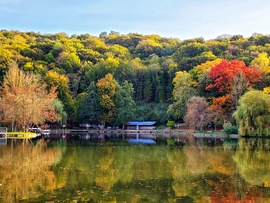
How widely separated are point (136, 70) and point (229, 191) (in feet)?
219

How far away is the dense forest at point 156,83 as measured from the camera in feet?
163

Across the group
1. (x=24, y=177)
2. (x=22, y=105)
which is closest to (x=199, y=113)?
(x=22, y=105)

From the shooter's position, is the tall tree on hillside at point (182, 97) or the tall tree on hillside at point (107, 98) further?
the tall tree on hillside at point (107, 98)

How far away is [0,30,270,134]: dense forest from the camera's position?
4981cm

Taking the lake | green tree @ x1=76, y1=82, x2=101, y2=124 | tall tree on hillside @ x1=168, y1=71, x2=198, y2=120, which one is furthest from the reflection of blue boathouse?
the lake

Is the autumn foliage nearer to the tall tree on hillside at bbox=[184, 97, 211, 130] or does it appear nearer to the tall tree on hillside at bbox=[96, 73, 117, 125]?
the tall tree on hillside at bbox=[184, 97, 211, 130]

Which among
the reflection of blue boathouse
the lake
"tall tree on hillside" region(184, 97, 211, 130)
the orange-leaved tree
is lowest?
the lake

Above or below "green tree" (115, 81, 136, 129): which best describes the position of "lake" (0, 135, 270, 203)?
below

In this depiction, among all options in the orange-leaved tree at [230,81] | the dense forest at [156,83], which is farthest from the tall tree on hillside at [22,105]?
the orange-leaved tree at [230,81]

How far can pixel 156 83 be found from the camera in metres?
76.1

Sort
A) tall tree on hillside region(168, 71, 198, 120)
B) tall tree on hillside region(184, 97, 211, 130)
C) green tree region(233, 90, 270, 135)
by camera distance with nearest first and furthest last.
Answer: green tree region(233, 90, 270, 135) → tall tree on hillside region(184, 97, 211, 130) → tall tree on hillside region(168, 71, 198, 120)

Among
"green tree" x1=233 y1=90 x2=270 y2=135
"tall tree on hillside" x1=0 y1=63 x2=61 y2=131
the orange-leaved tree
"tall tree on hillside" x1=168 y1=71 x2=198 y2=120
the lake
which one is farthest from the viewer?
"tall tree on hillside" x1=168 y1=71 x2=198 y2=120

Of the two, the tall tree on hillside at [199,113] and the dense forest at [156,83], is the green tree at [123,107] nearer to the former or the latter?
the dense forest at [156,83]

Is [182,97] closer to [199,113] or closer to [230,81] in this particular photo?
[199,113]
